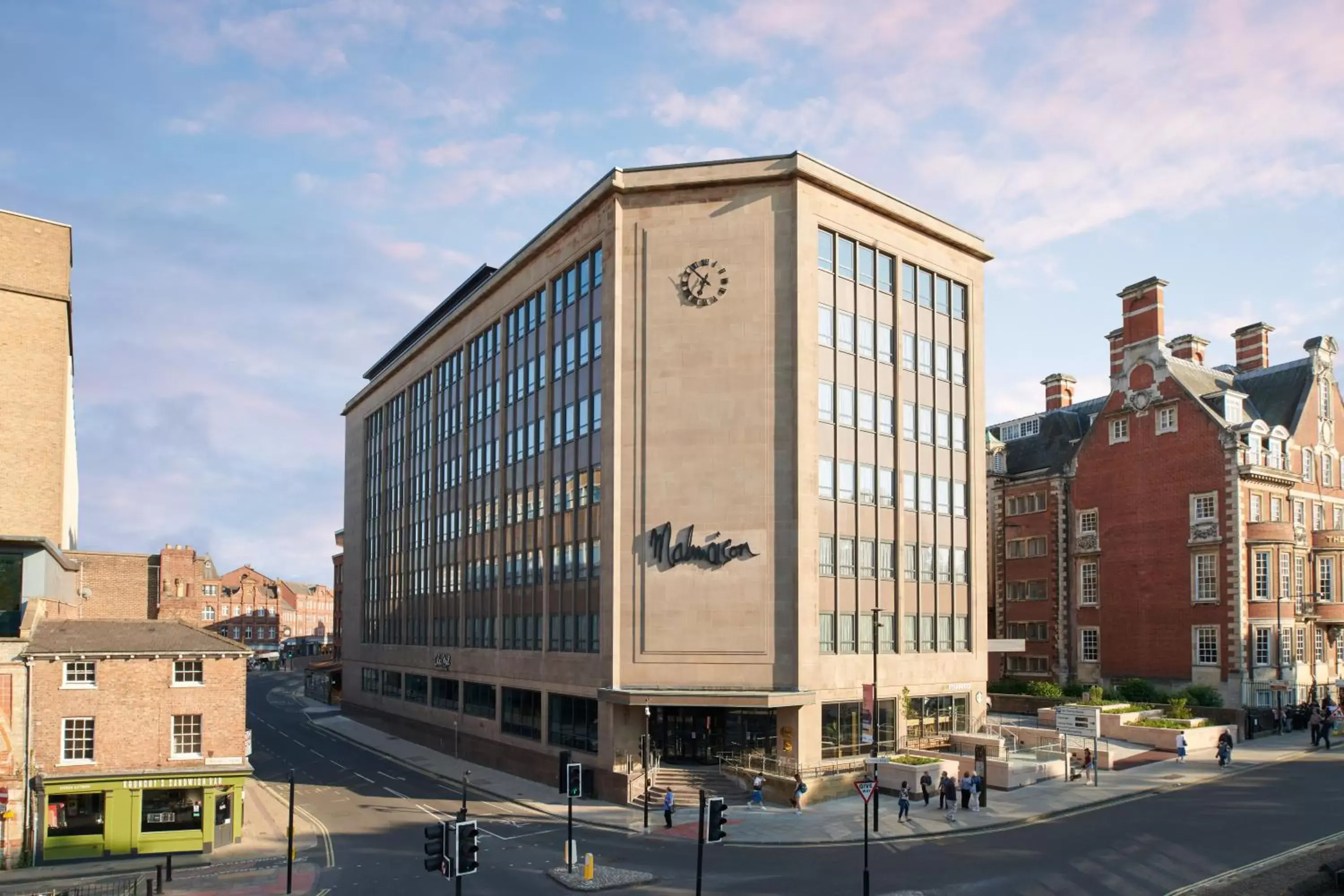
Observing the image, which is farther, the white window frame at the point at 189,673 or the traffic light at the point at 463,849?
the white window frame at the point at 189,673

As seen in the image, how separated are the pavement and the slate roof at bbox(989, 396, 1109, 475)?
24.3 m

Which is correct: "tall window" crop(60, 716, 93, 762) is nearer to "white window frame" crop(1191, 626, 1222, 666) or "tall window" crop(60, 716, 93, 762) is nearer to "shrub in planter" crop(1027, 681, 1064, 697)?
"shrub in planter" crop(1027, 681, 1064, 697)

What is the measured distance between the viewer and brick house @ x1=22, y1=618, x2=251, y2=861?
37.1 m

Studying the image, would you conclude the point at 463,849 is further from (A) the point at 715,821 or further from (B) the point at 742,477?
(B) the point at 742,477

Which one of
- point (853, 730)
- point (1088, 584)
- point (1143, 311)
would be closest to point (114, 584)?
point (853, 730)

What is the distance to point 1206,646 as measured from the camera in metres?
60.6

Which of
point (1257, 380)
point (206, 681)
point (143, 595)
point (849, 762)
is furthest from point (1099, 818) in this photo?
point (143, 595)

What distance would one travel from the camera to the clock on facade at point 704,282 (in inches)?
1816

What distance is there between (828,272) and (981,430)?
12987 millimetres

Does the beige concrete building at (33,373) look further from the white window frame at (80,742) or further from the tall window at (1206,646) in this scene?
the tall window at (1206,646)

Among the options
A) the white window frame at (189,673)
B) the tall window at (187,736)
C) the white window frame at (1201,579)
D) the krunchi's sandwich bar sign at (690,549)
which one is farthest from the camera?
the white window frame at (1201,579)

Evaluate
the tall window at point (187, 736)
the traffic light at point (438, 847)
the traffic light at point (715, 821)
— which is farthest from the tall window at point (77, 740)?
the traffic light at point (715, 821)

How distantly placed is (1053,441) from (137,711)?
61266mm

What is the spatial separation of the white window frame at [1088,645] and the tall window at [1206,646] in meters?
7.29
